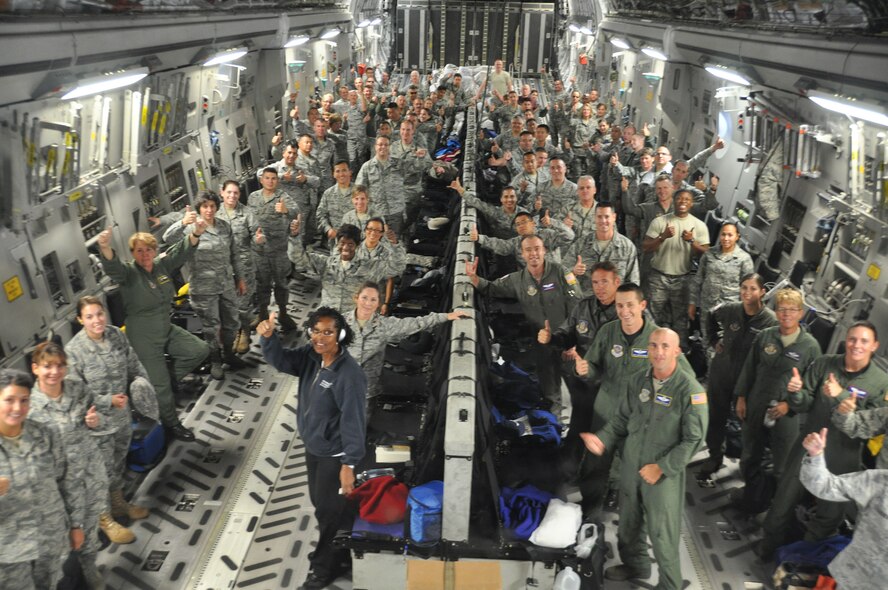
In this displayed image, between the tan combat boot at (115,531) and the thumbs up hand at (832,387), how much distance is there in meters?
4.42

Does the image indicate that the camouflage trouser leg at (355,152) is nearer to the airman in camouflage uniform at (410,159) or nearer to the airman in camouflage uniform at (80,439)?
the airman in camouflage uniform at (410,159)

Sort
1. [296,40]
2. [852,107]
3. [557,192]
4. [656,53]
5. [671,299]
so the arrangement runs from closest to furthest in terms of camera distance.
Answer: [852,107]
[671,299]
[557,192]
[656,53]
[296,40]

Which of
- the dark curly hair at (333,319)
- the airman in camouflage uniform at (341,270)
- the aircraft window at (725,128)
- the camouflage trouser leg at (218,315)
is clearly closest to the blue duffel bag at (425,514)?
the dark curly hair at (333,319)

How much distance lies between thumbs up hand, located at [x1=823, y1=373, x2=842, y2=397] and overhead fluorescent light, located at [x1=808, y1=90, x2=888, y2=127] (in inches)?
80.5

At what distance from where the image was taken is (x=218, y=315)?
19.4 ft

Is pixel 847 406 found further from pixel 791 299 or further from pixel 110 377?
pixel 110 377

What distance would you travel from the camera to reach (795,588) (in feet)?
12.0

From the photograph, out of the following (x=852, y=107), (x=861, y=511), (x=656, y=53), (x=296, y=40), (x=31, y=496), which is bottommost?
(x=861, y=511)

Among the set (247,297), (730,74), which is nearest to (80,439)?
(247,297)

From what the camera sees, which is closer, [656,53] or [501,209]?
[501,209]

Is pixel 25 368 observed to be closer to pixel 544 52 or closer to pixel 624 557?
pixel 624 557

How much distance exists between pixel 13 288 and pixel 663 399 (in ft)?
14.6

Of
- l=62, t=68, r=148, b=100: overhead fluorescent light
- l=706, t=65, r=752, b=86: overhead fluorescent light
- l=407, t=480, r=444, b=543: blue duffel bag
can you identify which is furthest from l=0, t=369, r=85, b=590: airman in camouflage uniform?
l=706, t=65, r=752, b=86: overhead fluorescent light

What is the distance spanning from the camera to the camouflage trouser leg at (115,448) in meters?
3.99
